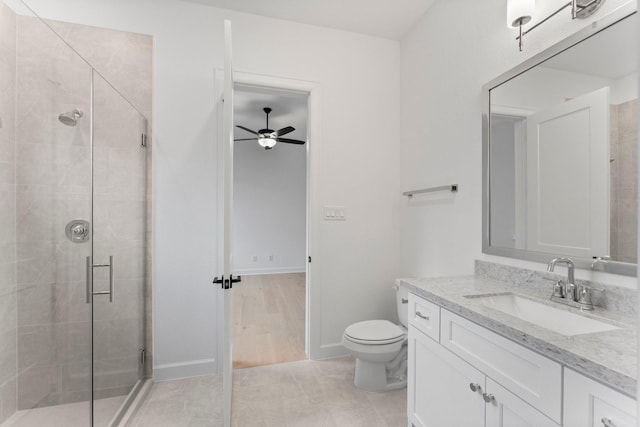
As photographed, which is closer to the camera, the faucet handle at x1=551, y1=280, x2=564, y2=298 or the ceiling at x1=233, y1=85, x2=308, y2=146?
the faucet handle at x1=551, y1=280, x2=564, y2=298

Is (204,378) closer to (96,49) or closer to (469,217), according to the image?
(469,217)

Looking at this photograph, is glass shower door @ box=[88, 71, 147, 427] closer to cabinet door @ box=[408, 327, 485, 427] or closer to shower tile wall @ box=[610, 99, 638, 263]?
cabinet door @ box=[408, 327, 485, 427]

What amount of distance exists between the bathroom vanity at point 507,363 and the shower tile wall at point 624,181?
0.26 metres

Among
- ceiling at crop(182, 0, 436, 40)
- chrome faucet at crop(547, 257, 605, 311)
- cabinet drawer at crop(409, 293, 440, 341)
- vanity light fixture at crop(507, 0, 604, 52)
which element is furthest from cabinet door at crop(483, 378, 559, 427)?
ceiling at crop(182, 0, 436, 40)

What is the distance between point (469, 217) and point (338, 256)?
1.07 meters

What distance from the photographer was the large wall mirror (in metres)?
1.08

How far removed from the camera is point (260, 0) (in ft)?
6.91

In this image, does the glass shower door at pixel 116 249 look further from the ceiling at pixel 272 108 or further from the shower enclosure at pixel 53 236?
the ceiling at pixel 272 108

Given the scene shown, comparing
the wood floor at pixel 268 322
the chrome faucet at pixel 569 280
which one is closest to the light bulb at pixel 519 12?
the chrome faucet at pixel 569 280

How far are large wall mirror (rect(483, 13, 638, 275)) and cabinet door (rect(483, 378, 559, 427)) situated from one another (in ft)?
2.09

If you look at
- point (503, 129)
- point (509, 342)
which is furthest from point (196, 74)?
point (509, 342)

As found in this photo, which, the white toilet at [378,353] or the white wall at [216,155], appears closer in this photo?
the white toilet at [378,353]

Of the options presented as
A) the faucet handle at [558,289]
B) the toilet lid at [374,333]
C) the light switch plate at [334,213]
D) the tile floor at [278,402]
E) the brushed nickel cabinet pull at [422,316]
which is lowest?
the tile floor at [278,402]

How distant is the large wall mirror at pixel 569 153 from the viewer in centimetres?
108
